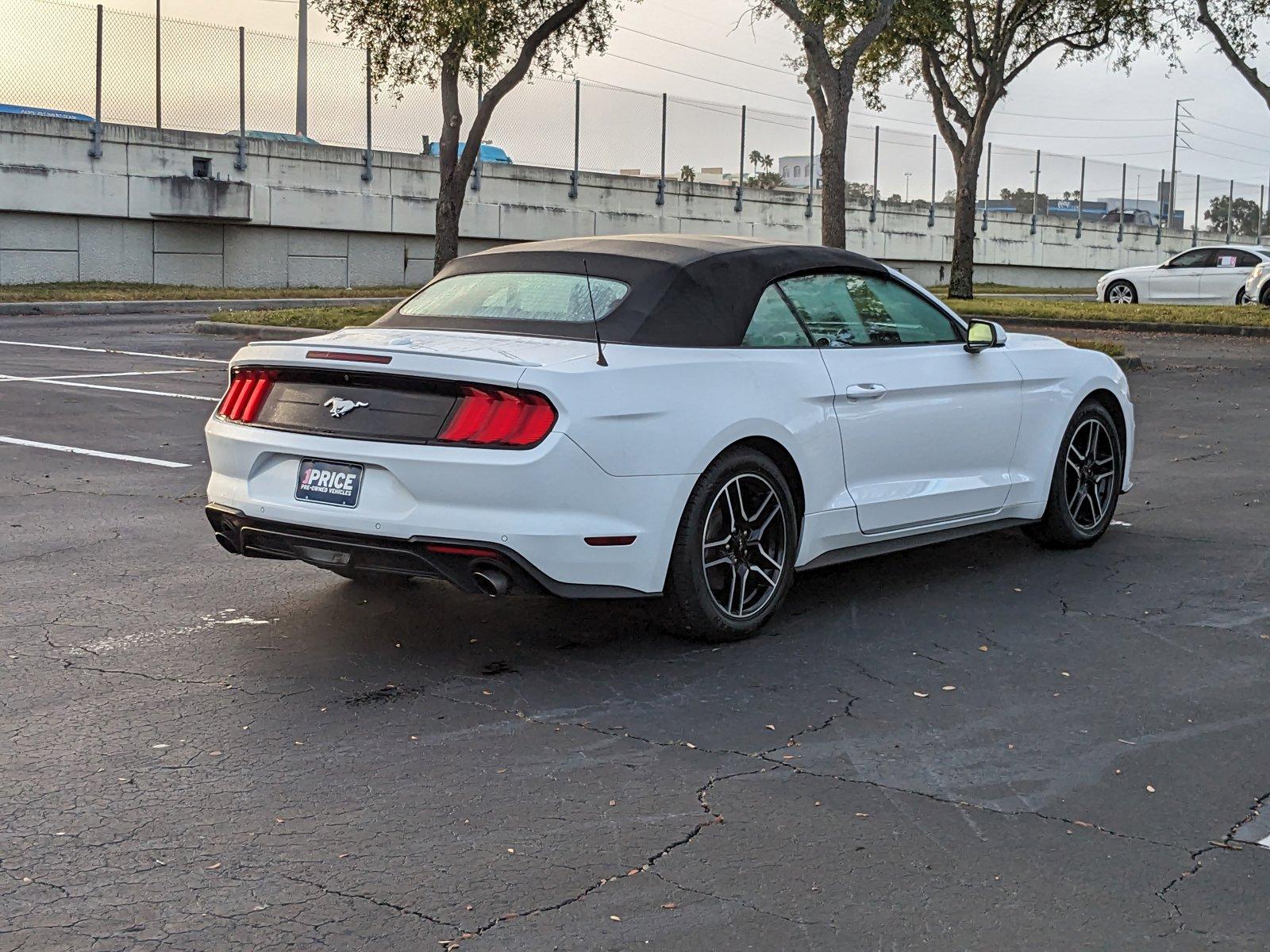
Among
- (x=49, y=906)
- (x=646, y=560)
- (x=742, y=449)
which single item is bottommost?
(x=49, y=906)

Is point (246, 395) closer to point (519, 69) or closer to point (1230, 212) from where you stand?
point (519, 69)

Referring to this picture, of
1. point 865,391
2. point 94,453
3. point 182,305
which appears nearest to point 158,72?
point 182,305

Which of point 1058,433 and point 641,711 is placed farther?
point 1058,433

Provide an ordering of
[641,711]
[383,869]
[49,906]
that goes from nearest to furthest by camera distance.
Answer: [49,906] < [383,869] < [641,711]

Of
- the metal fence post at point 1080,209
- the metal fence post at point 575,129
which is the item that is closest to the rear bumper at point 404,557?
the metal fence post at point 575,129

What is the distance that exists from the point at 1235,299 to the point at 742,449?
96.7 feet

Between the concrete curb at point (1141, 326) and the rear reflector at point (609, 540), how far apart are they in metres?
Answer: 19.6

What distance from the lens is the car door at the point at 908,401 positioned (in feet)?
20.5

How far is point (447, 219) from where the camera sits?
2342cm

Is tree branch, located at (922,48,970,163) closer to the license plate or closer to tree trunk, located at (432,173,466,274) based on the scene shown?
tree trunk, located at (432,173,466,274)

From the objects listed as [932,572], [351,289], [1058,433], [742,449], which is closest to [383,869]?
[742,449]

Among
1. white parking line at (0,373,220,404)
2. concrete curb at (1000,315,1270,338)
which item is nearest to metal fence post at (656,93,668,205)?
concrete curb at (1000,315,1270,338)

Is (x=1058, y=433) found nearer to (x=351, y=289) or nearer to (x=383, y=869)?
(x=383, y=869)

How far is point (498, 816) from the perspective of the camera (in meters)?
3.94
